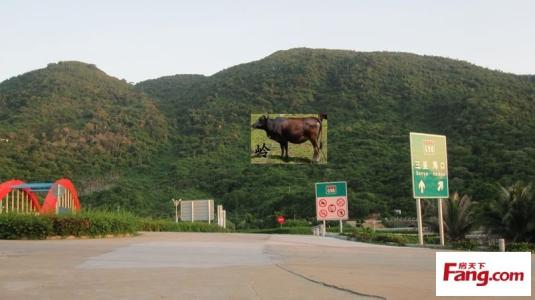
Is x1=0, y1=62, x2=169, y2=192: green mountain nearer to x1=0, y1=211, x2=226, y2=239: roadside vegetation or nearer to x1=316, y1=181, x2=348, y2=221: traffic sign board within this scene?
x1=316, y1=181, x2=348, y2=221: traffic sign board

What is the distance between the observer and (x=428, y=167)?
24.1 metres

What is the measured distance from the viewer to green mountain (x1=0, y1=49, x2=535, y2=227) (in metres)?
50.1

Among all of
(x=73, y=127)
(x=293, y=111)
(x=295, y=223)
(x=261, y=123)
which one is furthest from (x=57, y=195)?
(x=73, y=127)

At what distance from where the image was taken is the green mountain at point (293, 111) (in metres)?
50.1

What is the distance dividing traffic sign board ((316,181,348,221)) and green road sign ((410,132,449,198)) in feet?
32.4

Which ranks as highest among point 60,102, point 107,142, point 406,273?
point 60,102

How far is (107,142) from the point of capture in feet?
222

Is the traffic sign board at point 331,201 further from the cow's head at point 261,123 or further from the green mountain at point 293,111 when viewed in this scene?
the green mountain at point 293,111

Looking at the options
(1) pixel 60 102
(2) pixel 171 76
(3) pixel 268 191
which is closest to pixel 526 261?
(3) pixel 268 191

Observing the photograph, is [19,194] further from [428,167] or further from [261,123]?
[428,167]

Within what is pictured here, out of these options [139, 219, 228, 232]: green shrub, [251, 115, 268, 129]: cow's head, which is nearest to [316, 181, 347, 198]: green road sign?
[251, 115, 268, 129]: cow's head

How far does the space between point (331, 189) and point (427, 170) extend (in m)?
10.6

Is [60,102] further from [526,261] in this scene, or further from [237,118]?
[526,261]

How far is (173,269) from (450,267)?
5.66 m
